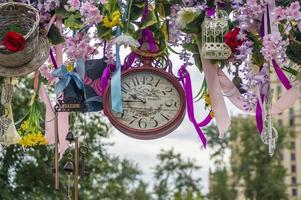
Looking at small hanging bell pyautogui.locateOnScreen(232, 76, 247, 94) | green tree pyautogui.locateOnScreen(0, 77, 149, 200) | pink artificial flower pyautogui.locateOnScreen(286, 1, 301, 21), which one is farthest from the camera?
green tree pyautogui.locateOnScreen(0, 77, 149, 200)

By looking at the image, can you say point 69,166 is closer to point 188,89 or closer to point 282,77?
point 188,89

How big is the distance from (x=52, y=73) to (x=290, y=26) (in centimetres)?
109

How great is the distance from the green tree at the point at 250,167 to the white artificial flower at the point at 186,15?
2242 cm

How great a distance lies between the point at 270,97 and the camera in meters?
2.74

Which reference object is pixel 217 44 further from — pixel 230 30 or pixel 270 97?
pixel 270 97

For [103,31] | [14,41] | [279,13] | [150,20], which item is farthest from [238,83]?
[14,41]

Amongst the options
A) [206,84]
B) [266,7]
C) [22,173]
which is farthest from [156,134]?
[22,173]

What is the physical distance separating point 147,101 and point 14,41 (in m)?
0.63

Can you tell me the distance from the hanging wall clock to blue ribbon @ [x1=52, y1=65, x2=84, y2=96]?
0.16 m

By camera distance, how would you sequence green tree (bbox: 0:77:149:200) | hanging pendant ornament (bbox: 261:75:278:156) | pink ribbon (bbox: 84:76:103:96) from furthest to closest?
green tree (bbox: 0:77:149:200) < pink ribbon (bbox: 84:76:103:96) < hanging pendant ornament (bbox: 261:75:278:156)

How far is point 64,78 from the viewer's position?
2906 millimetres

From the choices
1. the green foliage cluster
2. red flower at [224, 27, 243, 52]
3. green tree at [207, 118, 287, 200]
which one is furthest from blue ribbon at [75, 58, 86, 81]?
green tree at [207, 118, 287, 200]

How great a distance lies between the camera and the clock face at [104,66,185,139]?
282 cm

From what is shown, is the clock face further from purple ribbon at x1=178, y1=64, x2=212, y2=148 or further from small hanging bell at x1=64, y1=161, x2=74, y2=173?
Result: small hanging bell at x1=64, y1=161, x2=74, y2=173
